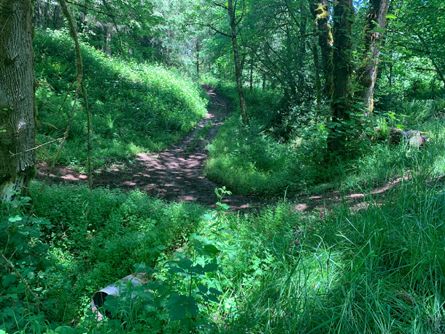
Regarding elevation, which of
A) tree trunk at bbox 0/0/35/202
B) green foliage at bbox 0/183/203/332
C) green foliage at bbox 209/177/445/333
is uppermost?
tree trunk at bbox 0/0/35/202

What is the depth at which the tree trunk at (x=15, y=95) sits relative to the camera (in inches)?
184

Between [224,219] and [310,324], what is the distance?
284cm

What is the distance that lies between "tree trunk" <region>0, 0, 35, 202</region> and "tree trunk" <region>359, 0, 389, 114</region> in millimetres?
6435

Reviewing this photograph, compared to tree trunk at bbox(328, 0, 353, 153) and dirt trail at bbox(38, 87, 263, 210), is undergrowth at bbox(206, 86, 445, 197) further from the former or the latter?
dirt trail at bbox(38, 87, 263, 210)

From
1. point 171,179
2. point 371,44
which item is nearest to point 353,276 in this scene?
point 371,44

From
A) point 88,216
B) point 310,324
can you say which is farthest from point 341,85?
point 310,324

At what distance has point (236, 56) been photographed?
14.1 m

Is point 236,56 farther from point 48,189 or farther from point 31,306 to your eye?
point 31,306

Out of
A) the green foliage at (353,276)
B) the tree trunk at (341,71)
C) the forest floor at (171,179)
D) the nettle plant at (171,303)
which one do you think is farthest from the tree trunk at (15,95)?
the tree trunk at (341,71)

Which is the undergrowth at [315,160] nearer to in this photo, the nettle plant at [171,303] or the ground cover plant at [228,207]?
the ground cover plant at [228,207]

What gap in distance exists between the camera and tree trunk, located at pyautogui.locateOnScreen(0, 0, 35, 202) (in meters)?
4.66

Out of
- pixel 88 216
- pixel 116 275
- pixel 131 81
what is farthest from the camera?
pixel 131 81

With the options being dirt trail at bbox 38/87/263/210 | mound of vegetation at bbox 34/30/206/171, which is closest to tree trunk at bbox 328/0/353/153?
dirt trail at bbox 38/87/263/210

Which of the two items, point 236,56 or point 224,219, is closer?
point 224,219
